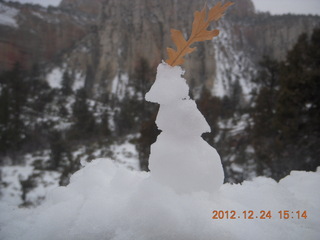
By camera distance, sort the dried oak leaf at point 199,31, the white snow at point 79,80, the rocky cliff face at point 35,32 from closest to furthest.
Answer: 1. the dried oak leaf at point 199,31
2. the rocky cliff face at point 35,32
3. the white snow at point 79,80

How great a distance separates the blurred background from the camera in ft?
16.8

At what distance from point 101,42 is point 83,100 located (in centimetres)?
2043

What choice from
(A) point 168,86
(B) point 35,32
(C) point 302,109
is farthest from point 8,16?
(A) point 168,86

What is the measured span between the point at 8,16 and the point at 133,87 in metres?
21.1

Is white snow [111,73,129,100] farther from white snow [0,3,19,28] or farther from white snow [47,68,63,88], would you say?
white snow [0,3,19,28]

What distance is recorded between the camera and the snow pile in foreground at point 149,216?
450 millimetres

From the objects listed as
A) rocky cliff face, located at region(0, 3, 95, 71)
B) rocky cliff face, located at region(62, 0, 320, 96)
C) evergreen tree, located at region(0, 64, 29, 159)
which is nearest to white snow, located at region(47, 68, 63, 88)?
rocky cliff face, located at region(0, 3, 95, 71)

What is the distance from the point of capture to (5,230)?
1.56ft

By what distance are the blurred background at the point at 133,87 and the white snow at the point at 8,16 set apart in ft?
0.67

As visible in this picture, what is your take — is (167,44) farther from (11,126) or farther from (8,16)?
(11,126)

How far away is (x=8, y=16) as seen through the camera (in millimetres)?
29703

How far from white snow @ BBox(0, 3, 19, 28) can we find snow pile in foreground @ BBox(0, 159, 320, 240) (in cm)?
3704

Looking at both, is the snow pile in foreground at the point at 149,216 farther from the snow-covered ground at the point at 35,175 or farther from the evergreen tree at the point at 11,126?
the evergreen tree at the point at 11,126

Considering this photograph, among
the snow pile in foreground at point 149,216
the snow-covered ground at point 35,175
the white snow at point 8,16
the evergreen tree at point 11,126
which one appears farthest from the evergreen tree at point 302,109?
the white snow at point 8,16
